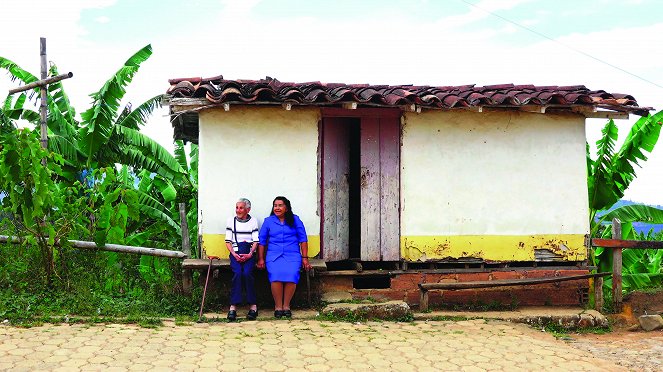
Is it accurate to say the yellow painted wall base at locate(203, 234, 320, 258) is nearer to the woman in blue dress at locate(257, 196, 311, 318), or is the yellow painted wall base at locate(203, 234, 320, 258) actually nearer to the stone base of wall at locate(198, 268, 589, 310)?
the stone base of wall at locate(198, 268, 589, 310)

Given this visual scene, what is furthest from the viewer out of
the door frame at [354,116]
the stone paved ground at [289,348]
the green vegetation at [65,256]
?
the door frame at [354,116]

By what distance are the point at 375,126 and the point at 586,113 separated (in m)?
2.87

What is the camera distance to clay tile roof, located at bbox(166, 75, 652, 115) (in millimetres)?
7883

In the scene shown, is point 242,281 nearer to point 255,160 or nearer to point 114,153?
point 255,160

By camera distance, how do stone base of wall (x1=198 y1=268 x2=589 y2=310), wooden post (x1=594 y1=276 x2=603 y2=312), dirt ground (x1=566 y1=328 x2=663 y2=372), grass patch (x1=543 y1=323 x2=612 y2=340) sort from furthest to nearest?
wooden post (x1=594 y1=276 x2=603 y2=312) → stone base of wall (x1=198 y1=268 x2=589 y2=310) → grass patch (x1=543 y1=323 x2=612 y2=340) → dirt ground (x1=566 y1=328 x2=663 y2=372)

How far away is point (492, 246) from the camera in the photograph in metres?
8.77

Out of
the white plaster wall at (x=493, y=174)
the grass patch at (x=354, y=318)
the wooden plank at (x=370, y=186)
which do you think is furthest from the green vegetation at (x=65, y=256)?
the white plaster wall at (x=493, y=174)

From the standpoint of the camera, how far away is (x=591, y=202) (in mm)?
10523

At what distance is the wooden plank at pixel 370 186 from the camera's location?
8.65 metres

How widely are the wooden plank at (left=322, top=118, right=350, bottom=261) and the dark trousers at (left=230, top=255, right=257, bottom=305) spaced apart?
1.20m

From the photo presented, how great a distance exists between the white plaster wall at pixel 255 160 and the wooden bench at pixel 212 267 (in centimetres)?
39

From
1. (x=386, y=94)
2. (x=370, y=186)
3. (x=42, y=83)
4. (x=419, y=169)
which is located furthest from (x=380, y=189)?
(x=42, y=83)

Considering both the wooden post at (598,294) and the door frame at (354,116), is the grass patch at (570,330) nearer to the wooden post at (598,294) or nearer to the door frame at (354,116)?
the wooden post at (598,294)

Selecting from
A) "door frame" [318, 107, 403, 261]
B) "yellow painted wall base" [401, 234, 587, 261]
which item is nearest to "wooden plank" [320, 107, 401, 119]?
"door frame" [318, 107, 403, 261]
